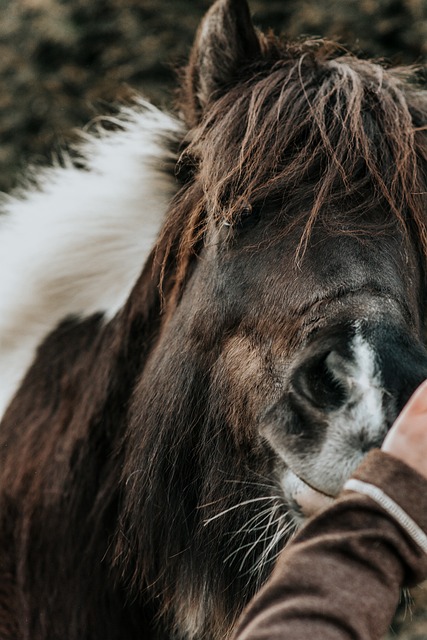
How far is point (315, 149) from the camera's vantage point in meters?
1.93

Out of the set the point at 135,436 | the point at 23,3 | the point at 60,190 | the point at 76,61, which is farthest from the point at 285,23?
the point at 135,436

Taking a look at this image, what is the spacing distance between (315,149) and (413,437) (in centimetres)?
93

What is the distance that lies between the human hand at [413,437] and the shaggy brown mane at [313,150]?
630 mm

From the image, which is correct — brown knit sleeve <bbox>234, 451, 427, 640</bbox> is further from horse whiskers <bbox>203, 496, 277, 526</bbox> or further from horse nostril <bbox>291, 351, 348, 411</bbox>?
horse whiskers <bbox>203, 496, 277, 526</bbox>

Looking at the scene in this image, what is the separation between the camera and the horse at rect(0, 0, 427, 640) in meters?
1.65

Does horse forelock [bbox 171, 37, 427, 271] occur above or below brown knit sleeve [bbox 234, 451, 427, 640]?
above

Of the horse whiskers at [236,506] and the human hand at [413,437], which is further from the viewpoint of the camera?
the horse whiskers at [236,506]

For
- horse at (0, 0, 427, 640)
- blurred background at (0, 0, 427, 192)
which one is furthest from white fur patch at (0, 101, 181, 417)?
blurred background at (0, 0, 427, 192)

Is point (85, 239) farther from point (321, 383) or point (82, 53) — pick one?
point (82, 53)

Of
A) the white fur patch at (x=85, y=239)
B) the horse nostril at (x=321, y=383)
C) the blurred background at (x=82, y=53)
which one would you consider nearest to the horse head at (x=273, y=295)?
the horse nostril at (x=321, y=383)

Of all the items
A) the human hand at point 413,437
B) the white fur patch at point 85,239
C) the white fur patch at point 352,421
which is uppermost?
the white fur patch at point 85,239

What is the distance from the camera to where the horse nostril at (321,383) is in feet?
4.86

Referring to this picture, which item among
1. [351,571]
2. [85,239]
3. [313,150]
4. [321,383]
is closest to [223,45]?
[313,150]

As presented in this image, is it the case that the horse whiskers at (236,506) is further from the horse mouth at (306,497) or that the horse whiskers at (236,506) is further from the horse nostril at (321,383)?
the horse nostril at (321,383)
